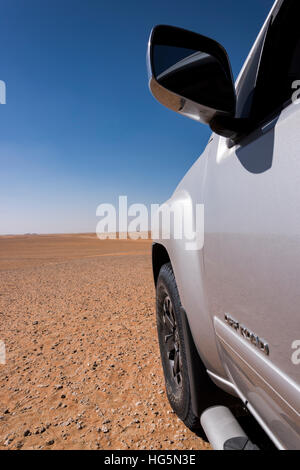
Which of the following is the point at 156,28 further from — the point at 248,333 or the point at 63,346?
the point at 63,346

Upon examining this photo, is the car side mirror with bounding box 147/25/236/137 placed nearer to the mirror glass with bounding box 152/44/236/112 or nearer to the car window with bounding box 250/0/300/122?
the mirror glass with bounding box 152/44/236/112

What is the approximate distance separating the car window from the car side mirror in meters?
0.12

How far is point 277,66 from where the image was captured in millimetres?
990

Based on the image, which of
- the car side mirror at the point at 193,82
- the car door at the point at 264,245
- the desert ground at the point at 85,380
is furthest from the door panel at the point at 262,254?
the desert ground at the point at 85,380

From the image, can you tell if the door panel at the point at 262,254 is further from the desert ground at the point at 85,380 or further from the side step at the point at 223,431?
the desert ground at the point at 85,380

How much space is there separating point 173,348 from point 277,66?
1.87 m

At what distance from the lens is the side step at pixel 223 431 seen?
113cm

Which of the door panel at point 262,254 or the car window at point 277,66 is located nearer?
the door panel at point 262,254

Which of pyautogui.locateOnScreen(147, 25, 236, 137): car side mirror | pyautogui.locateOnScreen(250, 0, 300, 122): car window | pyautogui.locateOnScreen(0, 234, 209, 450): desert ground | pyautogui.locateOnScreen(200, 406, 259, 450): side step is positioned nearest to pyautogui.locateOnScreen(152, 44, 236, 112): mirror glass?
pyautogui.locateOnScreen(147, 25, 236, 137): car side mirror

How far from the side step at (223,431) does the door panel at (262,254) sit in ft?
0.91

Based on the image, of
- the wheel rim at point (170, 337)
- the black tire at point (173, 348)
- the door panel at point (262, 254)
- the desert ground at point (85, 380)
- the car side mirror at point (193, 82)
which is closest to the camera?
the door panel at point (262, 254)

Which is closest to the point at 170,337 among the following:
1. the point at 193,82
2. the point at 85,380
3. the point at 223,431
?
the point at 223,431
